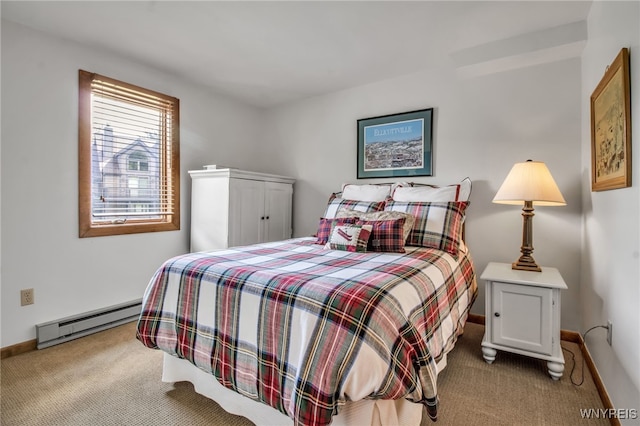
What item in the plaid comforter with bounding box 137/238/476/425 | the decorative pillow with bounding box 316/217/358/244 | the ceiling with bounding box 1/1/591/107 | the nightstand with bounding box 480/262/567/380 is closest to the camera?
the plaid comforter with bounding box 137/238/476/425

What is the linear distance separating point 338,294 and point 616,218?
146 cm

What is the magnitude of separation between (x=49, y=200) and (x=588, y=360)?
3.90 m

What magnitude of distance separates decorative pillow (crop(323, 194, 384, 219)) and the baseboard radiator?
1.96 m

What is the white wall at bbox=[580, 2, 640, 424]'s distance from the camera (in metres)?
1.27

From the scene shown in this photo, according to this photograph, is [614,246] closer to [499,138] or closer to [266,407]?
[499,138]

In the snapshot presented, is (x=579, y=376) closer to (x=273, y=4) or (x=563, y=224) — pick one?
(x=563, y=224)

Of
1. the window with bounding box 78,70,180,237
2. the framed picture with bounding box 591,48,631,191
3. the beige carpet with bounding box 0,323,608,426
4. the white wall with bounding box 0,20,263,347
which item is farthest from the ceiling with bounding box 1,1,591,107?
the beige carpet with bounding box 0,323,608,426

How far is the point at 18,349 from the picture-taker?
219 cm

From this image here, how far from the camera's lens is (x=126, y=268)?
9.21 ft

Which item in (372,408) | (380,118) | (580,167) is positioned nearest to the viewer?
(372,408)

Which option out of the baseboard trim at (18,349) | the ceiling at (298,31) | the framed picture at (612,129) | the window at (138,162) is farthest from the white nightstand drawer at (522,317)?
the baseboard trim at (18,349)

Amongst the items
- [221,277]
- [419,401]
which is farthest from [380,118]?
[419,401]

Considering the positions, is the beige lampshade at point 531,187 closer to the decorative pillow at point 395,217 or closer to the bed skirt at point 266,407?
the decorative pillow at point 395,217

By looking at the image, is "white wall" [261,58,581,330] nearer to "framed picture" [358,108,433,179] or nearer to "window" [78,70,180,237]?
"framed picture" [358,108,433,179]
